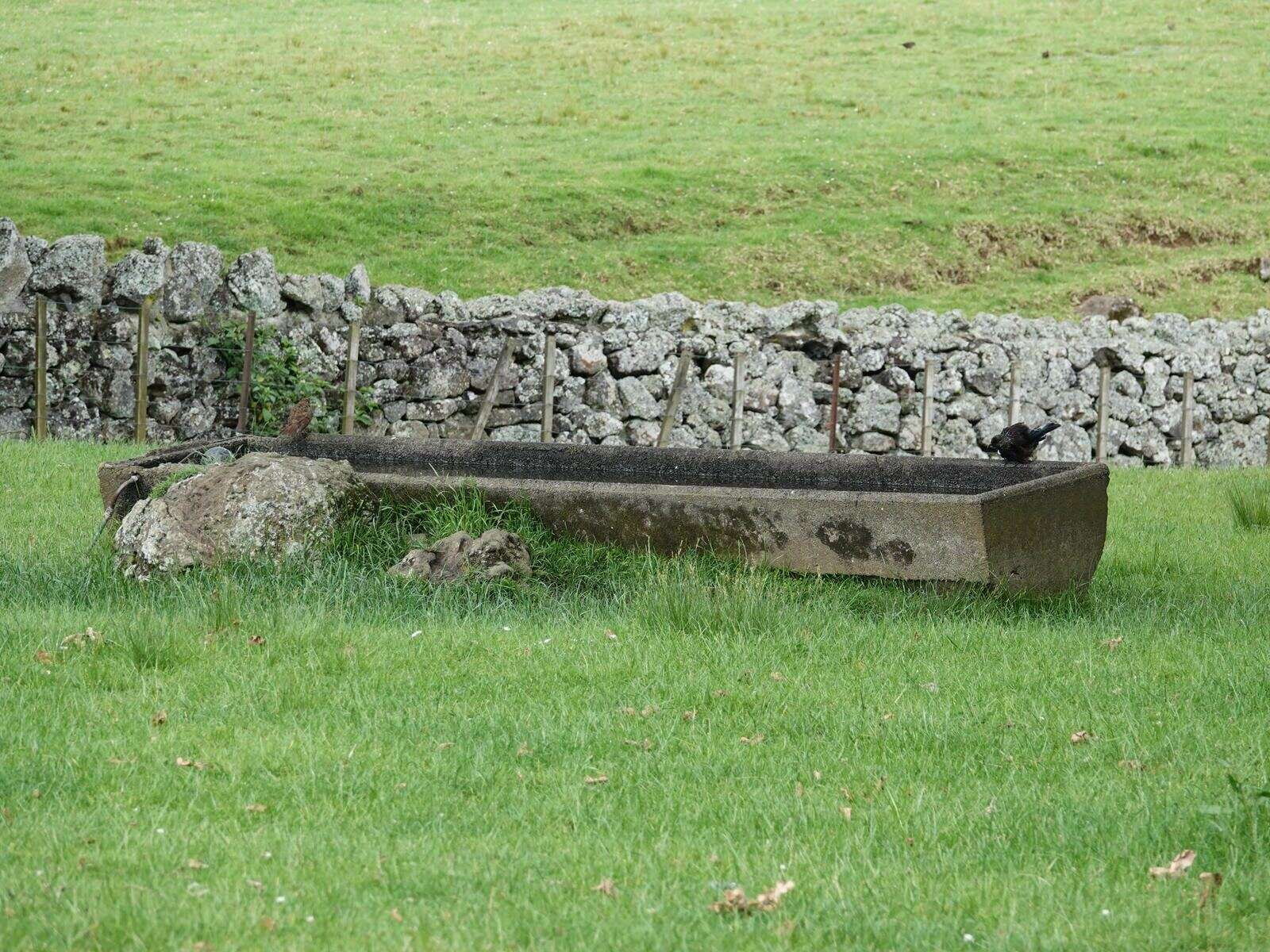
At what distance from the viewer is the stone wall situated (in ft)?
47.2

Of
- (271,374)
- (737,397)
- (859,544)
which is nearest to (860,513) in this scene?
(859,544)

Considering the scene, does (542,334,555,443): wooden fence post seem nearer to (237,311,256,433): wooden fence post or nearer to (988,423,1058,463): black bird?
(237,311,256,433): wooden fence post

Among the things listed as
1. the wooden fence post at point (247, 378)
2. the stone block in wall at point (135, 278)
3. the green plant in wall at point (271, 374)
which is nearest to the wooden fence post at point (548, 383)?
the green plant in wall at point (271, 374)

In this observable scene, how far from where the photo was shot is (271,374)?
14719mm

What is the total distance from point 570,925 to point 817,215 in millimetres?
21095

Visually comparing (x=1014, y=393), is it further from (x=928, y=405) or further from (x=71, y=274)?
(x=71, y=274)

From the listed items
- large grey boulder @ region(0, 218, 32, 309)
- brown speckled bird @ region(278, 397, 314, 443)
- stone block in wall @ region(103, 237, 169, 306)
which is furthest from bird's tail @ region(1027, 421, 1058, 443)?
large grey boulder @ region(0, 218, 32, 309)

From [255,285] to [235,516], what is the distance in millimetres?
8147

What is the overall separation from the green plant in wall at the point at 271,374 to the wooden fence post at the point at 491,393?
1579mm

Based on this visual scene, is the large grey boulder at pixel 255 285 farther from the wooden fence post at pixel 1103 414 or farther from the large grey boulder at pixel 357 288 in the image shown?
the wooden fence post at pixel 1103 414

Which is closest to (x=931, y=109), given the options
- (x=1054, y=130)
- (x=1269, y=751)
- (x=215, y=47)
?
(x=1054, y=130)

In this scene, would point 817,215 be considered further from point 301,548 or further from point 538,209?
point 301,548

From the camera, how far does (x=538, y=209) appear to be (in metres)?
22.1

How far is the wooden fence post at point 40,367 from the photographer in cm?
1388
